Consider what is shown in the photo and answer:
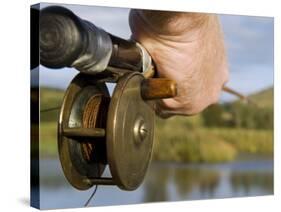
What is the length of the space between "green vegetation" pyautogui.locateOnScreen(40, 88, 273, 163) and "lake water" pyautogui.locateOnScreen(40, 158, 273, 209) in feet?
0.18

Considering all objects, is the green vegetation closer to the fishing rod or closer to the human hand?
the human hand

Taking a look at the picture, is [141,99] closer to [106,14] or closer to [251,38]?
[106,14]

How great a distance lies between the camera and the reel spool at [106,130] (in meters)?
3.40

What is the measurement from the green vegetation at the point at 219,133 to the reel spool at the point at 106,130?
1.77ft

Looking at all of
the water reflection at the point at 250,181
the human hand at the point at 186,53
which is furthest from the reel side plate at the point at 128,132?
the water reflection at the point at 250,181

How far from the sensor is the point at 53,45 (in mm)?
3574

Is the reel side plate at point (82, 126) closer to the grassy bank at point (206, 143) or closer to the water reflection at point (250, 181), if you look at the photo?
the grassy bank at point (206, 143)

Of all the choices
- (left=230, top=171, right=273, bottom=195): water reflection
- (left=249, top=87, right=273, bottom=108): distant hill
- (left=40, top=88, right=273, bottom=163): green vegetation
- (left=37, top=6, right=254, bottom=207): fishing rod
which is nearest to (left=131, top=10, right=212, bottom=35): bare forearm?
(left=37, top=6, right=254, bottom=207): fishing rod

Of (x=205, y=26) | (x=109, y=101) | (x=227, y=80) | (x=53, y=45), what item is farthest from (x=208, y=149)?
(x=53, y=45)

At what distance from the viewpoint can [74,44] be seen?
11.5 feet

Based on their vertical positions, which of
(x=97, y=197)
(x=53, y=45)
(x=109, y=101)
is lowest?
(x=97, y=197)

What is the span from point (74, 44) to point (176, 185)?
44.4 inches

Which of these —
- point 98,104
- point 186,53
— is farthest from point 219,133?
point 98,104

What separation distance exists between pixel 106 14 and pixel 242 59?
0.90 meters
